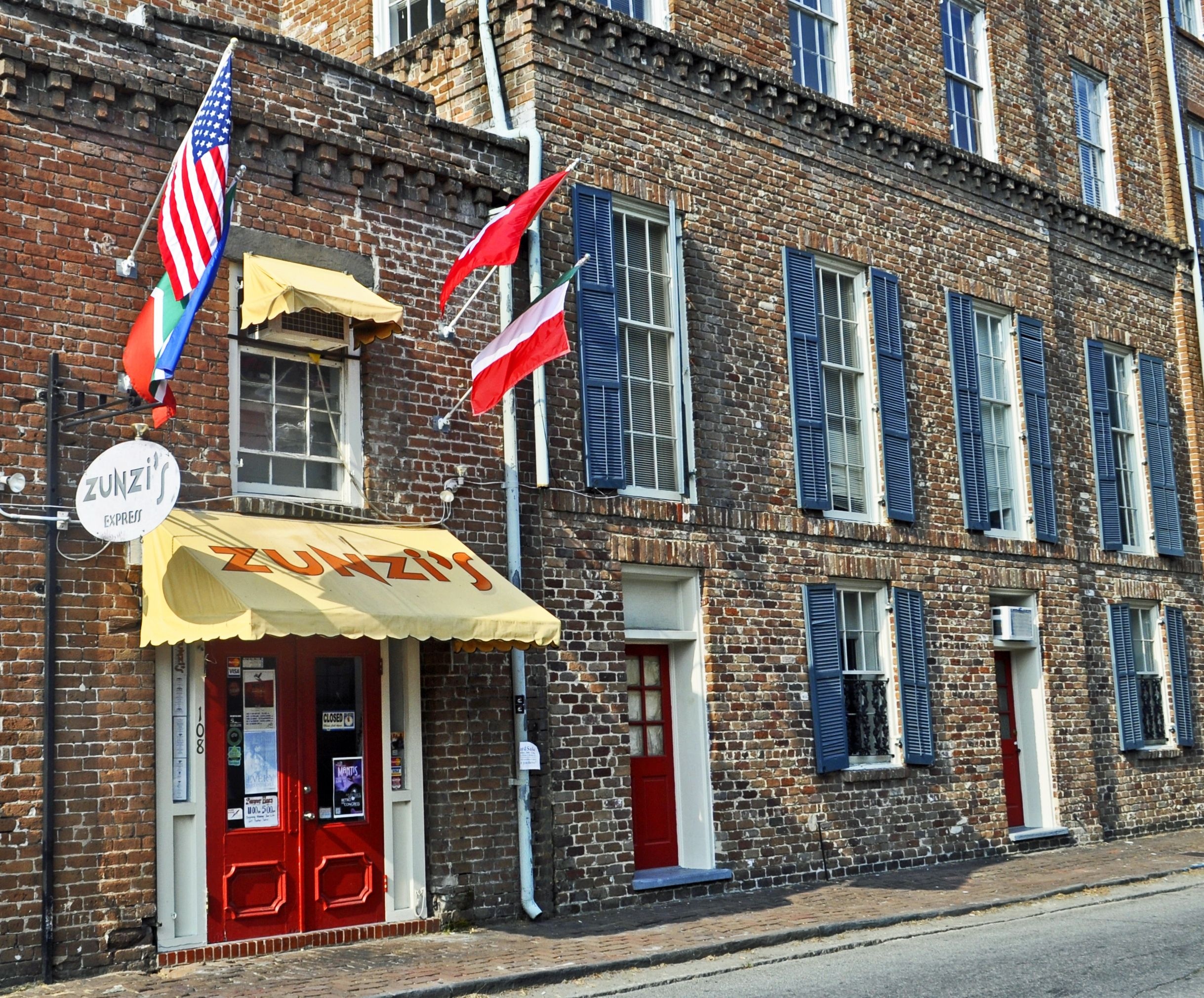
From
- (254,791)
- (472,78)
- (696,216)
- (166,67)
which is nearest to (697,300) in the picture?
(696,216)

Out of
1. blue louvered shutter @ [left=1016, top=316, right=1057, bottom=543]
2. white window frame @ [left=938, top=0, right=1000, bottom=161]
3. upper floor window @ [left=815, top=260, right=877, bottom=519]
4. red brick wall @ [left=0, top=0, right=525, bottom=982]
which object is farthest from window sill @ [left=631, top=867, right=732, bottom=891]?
white window frame @ [left=938, top=0, right=1000, bottom=161]

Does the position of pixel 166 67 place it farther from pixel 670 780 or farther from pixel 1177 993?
pixel 1177 993

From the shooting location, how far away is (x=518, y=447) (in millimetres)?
12844

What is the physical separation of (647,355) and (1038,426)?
21.5 feet

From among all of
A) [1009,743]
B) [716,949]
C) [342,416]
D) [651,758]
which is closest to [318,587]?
[342,416]

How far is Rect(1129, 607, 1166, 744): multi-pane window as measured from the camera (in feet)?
65.3

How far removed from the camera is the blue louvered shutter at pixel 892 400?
53.3 ft

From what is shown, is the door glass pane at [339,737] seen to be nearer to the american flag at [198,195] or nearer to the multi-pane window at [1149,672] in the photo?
the american flag at [198,195]

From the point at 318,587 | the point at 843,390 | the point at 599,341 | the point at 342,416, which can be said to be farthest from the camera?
the point at 843,390

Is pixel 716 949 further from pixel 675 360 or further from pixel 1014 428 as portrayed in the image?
pixel 1014 428

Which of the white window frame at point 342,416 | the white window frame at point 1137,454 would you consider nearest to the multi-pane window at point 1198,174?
the white window frame at point 1137,454

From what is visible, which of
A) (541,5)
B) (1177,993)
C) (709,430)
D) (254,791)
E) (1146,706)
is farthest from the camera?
(1146,706)

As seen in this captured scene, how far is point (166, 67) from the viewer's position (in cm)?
1096

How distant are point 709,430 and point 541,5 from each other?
418cm
